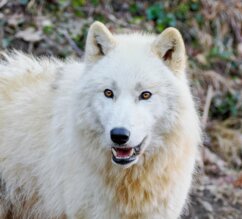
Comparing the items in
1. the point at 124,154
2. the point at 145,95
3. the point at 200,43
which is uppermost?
the point at 200,43

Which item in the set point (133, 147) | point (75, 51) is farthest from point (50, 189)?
point (75, 51)

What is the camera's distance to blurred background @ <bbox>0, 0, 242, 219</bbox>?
7289 mm

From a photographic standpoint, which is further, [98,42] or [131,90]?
[98,42]

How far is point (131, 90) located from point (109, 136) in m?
0.37

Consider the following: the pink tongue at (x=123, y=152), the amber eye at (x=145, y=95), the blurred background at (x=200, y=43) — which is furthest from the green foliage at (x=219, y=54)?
the pink tongue at (x=123, y=152)

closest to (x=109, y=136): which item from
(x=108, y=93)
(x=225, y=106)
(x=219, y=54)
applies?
(x=108, y=93)

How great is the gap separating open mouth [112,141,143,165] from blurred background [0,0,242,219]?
254 cm

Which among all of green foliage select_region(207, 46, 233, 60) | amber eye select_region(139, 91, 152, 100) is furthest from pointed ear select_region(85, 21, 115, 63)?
green foliage select_region(207, 46, 233, 60)

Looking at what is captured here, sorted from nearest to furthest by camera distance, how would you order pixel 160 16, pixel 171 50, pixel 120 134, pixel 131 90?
pixel 120 134 < pixel 131 90 < pixel 171 50 < pixel 160 16

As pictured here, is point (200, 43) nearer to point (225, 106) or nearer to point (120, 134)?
point (225, 106)

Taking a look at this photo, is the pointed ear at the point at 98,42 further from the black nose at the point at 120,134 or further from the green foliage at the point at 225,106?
the green foliage at the point at 225,106

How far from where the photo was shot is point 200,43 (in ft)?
29.8

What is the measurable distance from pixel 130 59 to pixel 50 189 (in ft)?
4.44

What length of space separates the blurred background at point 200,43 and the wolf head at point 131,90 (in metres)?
2.55
